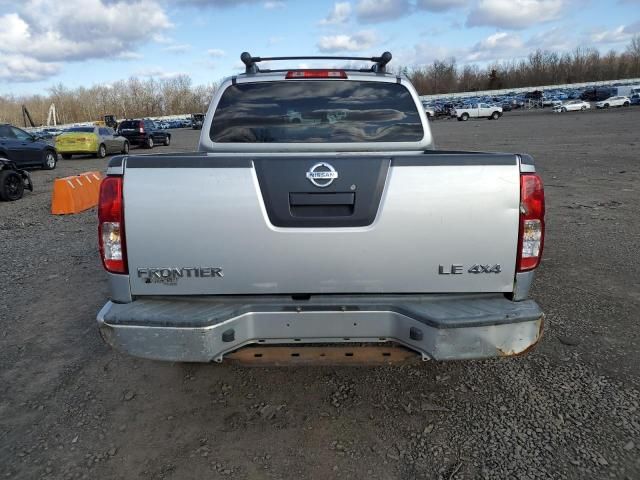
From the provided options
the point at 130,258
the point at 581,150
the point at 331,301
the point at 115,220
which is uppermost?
the point at 115,220

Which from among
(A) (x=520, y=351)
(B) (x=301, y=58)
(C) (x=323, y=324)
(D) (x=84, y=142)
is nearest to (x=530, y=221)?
(A) (x=520, y=351)

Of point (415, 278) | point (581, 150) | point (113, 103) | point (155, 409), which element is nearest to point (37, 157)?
point (155, 409)

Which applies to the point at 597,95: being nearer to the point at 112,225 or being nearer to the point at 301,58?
the point at 301,58

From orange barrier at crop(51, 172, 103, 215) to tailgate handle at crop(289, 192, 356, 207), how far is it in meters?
9.25

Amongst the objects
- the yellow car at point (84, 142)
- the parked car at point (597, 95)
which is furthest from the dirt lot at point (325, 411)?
the parked car at point (597, 95)

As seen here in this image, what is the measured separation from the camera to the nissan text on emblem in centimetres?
258

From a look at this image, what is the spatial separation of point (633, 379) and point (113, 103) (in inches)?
4992

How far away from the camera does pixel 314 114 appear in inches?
161

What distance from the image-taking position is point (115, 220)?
2.64 m

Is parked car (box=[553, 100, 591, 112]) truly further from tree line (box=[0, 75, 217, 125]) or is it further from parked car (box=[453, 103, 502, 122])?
tree line (box=[0, 75, 217, 125])

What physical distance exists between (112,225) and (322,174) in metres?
1.16

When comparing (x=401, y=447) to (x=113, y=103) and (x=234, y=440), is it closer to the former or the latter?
(x=234, y=440)

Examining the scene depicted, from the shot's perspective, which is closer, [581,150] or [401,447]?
[401,447]

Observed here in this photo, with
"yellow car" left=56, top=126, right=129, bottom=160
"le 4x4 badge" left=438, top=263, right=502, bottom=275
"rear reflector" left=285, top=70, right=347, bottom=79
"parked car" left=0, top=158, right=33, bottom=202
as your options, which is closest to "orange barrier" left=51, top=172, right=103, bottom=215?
"parked car" left=0, top=158, right=33, bottom=202
